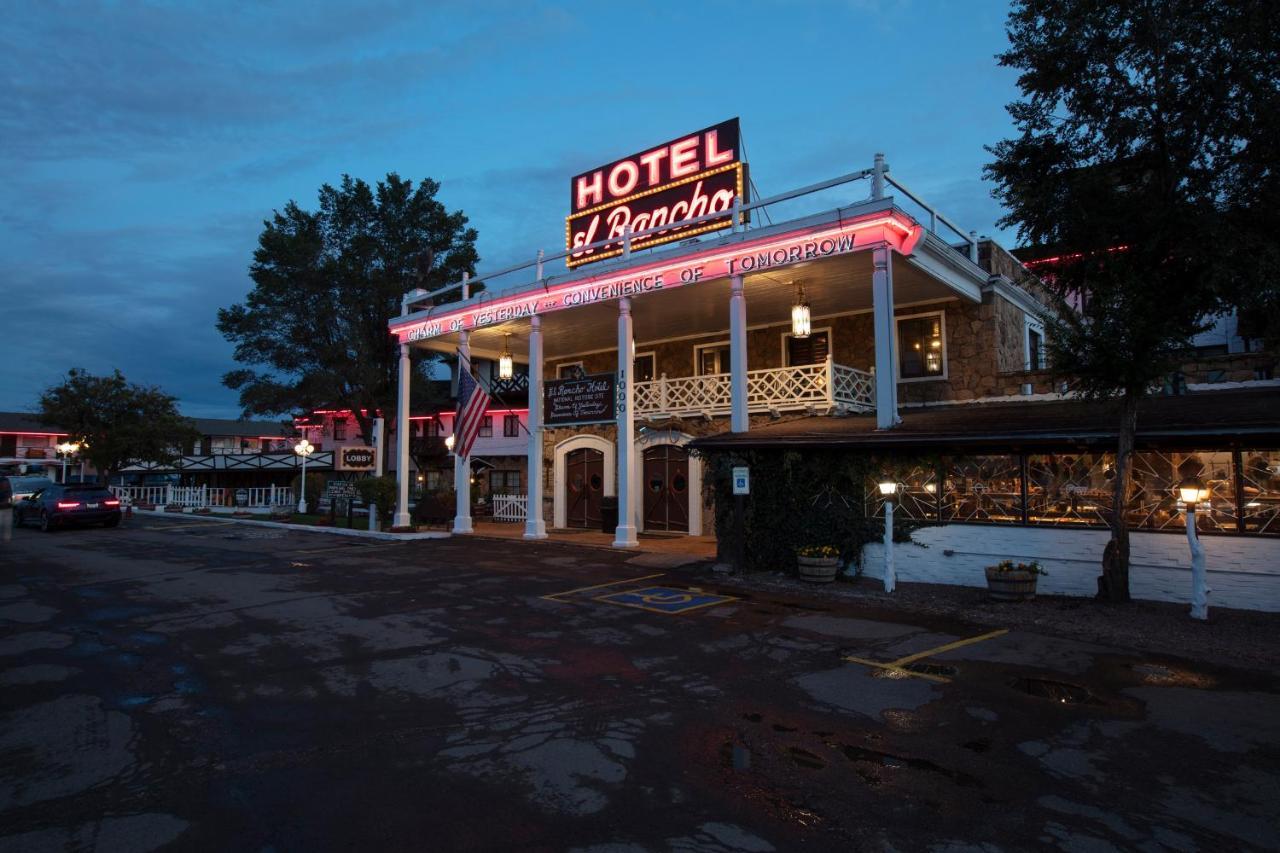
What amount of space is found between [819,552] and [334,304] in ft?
102

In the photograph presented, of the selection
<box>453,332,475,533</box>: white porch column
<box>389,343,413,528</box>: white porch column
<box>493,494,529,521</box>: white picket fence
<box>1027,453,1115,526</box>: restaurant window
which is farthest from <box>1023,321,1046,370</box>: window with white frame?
<box>389,343,413,528</box>: white porch column

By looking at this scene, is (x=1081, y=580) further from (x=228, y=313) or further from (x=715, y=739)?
(x=228, y=313)

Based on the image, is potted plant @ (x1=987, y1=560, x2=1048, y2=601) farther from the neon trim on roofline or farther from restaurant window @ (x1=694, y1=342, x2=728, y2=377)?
restaurant window @ (x1=694, y1=342, x2=728, y2=377)

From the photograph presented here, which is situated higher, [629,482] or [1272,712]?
[629,482]

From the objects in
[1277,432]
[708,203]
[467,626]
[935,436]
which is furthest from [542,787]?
[708,203]

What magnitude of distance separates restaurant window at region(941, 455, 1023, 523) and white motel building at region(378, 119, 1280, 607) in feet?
0.10

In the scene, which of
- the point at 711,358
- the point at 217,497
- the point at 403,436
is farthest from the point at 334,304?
the point at 711,358

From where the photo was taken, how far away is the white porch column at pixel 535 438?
59.7 feet

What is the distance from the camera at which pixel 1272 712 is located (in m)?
5.52

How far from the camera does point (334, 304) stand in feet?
115

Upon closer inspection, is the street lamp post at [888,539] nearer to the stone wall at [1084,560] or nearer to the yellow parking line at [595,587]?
the stone wall at [1084,560]

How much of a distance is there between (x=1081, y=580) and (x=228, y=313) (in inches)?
1501

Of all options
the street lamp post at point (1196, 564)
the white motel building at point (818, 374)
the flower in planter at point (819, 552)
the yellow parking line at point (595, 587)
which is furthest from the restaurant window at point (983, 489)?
the yellow parking line at point (595, 587)

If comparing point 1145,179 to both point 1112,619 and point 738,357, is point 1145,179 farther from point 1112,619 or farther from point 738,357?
point 738,357
